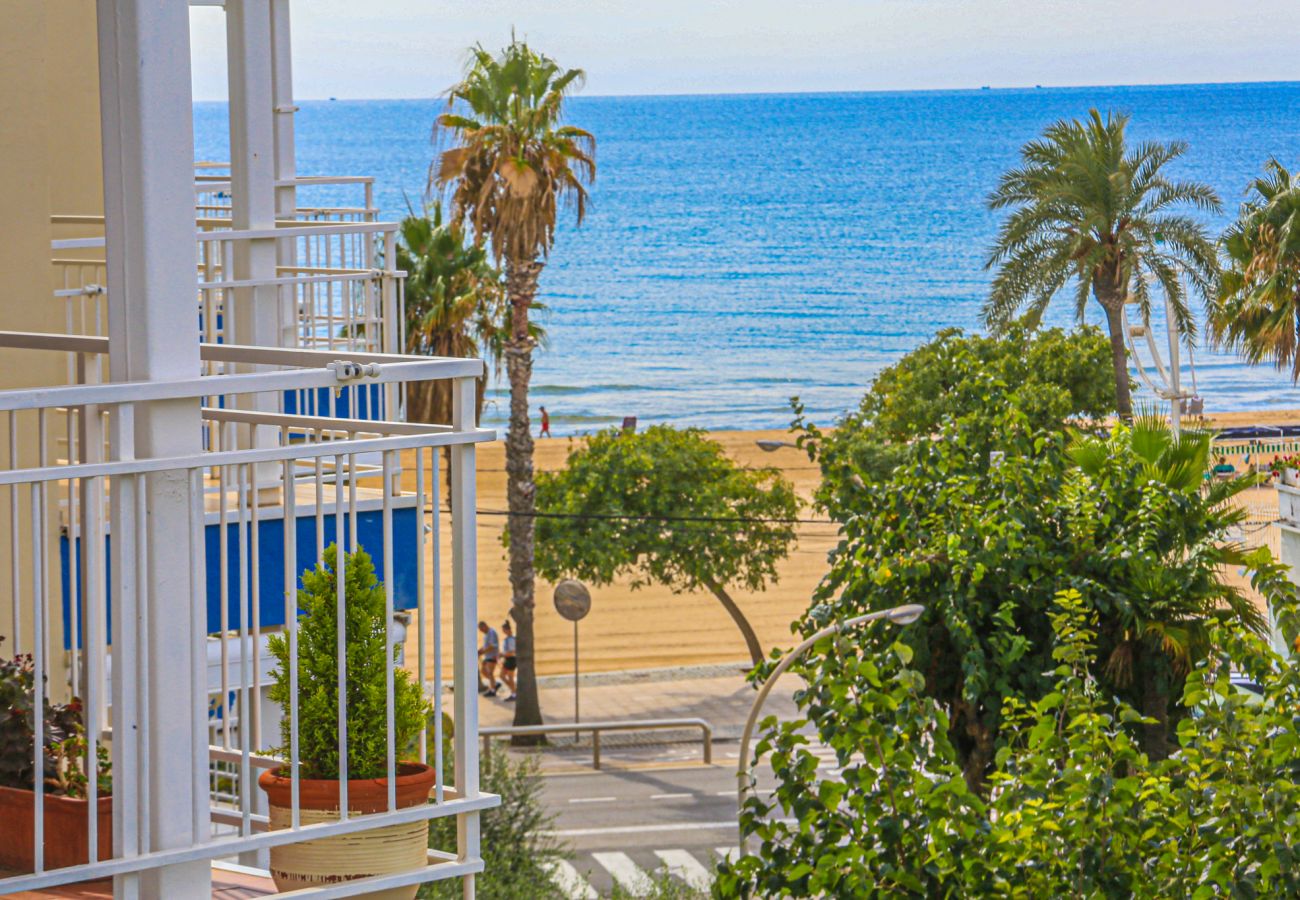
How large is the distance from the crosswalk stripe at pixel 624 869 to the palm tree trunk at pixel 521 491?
832 cm

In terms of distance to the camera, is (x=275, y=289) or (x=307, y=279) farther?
(x=275, y=289)

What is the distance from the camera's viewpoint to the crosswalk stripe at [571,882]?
18359 millimetres

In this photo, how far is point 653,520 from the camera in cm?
3269

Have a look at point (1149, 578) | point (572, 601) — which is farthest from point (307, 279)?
point (572, 601)

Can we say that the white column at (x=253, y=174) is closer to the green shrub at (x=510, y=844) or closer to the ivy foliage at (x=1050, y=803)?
the ivy foliage at (x=1050, y=803)

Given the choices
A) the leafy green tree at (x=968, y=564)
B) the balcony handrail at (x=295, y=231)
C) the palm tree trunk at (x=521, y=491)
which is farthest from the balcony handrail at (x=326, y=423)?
the palm tree trunk at (x=521, y=491)

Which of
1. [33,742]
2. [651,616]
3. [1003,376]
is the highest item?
[33,742]

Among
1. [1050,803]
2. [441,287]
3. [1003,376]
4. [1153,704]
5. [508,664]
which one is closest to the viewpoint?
[1050,803]

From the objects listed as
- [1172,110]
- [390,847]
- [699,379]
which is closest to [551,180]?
[390,847]

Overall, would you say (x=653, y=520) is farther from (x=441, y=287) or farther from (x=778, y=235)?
(x=778, y=235)

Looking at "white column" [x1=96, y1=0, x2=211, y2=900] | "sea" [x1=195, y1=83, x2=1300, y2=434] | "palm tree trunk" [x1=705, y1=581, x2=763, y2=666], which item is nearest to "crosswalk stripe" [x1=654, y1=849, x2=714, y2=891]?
"palm tree trunk" [x1=705, y1=581, x2=763, y2=666]

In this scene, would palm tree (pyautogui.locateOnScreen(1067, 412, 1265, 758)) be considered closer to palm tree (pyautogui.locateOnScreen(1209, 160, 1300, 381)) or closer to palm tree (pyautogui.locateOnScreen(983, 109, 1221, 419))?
palm tree (pyautogui.locateOnScreen(1209, 160, 1300, 381))

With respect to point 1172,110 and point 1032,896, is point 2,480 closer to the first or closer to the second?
point 1032,896

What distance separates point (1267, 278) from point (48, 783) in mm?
28277
